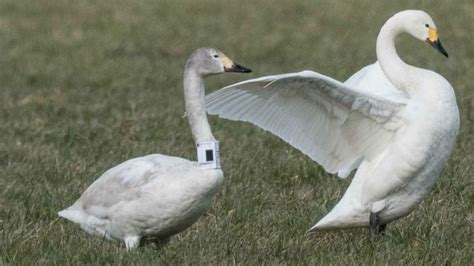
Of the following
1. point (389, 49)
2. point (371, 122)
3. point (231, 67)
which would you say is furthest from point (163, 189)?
point (389, 49)

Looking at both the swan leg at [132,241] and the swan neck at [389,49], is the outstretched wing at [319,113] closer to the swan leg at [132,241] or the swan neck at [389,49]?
the swan neck at [389,49]

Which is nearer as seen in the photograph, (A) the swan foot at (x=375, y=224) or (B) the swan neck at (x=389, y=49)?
(A) the swan foot at (x=375, y=224)

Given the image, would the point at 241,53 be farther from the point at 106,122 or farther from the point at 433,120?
the point at 433,120

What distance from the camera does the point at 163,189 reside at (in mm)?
5996

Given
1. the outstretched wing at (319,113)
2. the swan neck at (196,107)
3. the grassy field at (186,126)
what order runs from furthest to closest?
the outstretched wing at (319,113) < the swan neck at (196,107) < the grassy field at (186,126)

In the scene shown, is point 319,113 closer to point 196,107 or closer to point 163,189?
point 196,107

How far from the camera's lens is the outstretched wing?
6.56m

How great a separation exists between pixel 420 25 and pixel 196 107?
1478 millimetres

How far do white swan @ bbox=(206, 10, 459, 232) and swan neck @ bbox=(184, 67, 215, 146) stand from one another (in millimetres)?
229

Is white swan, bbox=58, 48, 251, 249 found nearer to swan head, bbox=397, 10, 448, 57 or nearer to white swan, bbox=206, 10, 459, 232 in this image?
white swan, bbox=206, 10, 459, 232

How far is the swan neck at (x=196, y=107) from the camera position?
20.4 feet

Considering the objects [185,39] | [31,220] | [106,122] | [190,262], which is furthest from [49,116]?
[185,39]

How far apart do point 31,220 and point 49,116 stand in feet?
15.6

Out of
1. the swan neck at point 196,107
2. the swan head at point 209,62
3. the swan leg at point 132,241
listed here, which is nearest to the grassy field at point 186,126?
the swan leg at point 132,241
